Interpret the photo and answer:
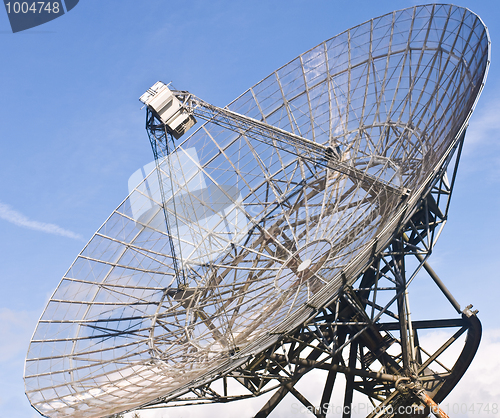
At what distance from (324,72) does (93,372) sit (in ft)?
65.1

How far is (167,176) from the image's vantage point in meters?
33.1

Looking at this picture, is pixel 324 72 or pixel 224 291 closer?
pixel 224 291

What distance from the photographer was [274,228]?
1239 inches

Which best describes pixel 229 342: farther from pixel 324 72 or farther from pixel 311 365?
pixel 324 72

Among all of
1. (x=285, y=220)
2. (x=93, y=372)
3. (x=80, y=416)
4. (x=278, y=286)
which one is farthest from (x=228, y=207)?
(x=80, y=416)

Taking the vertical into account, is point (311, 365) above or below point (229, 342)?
below

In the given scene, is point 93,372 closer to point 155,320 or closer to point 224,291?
point 155,320

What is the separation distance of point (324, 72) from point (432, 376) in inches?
663

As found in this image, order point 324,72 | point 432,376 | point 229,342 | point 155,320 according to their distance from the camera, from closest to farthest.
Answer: point 229,342, point 432,376, point 155,320, point 324,72

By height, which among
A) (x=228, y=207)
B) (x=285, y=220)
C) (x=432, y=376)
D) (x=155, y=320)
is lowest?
(x=432, y=376)

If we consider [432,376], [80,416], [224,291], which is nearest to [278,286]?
[224,291]

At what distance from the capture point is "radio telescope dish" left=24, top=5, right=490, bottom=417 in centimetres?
2378

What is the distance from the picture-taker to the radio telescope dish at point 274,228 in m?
23.8

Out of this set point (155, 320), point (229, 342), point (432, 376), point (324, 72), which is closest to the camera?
point (229, 342)
